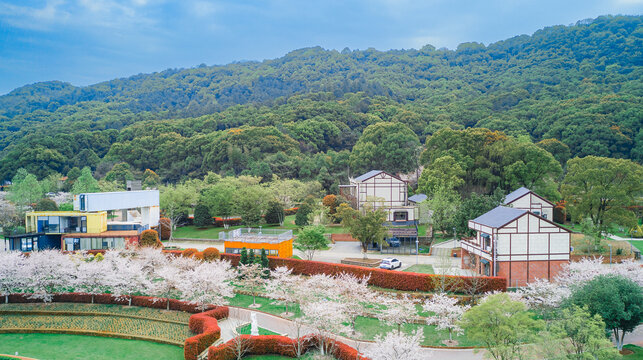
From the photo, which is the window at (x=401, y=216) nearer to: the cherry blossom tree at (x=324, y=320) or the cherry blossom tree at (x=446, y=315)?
the cherry blossom tree at (x=446, y=315)

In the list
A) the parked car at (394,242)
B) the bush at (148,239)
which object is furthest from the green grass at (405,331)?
the bush at (148,239)

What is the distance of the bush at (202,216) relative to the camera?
52875 mm

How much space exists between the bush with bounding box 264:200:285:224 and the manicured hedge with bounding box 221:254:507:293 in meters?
17.3

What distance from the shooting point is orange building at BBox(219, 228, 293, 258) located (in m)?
36.7

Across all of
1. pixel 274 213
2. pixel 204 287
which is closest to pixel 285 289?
pixel 204 287

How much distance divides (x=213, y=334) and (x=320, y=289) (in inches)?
267

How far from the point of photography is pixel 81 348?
23438 mm

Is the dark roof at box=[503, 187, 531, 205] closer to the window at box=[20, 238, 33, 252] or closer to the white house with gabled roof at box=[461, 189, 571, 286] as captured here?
the white house with gabled roof at box=[461, 189, 571, 286]

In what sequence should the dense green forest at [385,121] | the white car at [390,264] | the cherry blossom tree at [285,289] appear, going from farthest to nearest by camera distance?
the dense green forest at [385,121] → the white car at [390,264] → the cherry blossom tree at [285,289]

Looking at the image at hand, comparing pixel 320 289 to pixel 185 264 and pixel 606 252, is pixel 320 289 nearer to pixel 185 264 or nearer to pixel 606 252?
pixel 185 264

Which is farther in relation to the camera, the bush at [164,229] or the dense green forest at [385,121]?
the dense green forest at [385,121]

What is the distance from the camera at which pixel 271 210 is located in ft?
173

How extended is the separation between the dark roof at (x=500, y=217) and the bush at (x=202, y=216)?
3310cm

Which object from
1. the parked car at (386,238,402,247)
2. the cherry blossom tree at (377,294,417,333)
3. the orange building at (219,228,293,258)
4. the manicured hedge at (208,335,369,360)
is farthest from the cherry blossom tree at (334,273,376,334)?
the parked car at (386,238,402,247)
